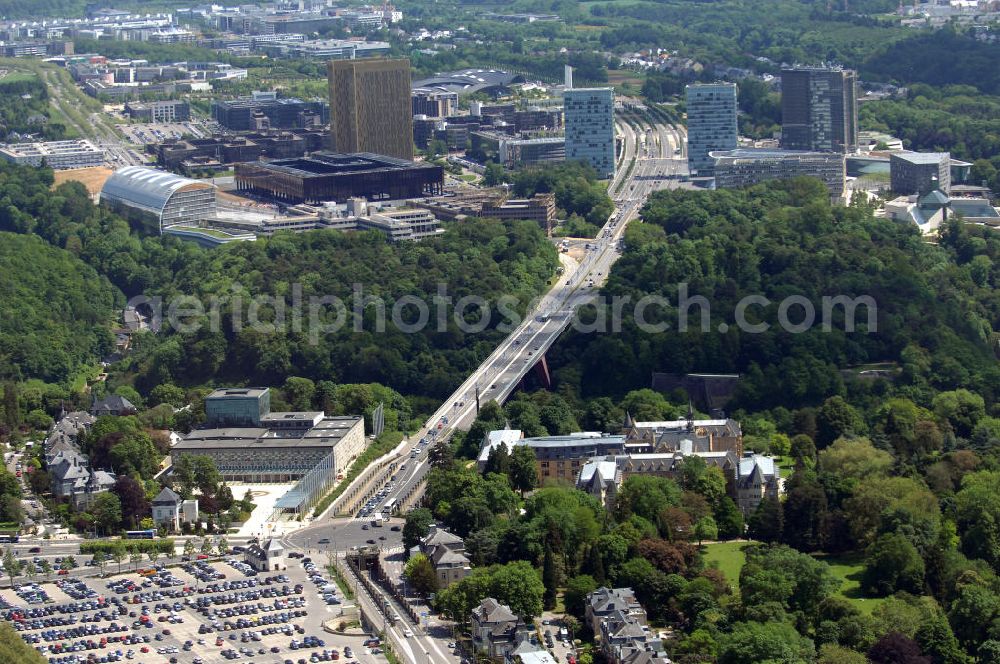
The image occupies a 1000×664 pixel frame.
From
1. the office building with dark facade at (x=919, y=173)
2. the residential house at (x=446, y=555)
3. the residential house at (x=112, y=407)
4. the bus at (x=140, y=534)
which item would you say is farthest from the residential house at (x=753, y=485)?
the office building with dark facade at (x=919, y=173)

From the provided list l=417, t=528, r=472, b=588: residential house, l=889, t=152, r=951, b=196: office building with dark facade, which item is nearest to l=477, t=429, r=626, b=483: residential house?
l=417, t=528, r=472, b=588: residential house

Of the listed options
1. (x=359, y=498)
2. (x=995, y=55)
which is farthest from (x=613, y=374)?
(x=995, y=55)

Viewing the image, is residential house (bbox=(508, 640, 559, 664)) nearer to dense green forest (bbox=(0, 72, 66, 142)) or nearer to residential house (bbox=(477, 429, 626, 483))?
residential house (bbox=(477, 429, 626, 483))

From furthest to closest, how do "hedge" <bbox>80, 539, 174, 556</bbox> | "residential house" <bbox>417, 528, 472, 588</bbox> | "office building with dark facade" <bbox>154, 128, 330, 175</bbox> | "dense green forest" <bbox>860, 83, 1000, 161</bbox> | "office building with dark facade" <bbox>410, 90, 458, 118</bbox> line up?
1. "office building with dark facade" <bbox>410, 90, 458, 118</bbox>
2. "office building with dark facade" <bbox>154, 128, 330, 175</bbox>
3. "dense green forest" <bbox>860, 83, 1000, 161</bbox>
4. "hedge" <bbox>80, 539, 174, 556</bbox>
5. "residential house" <bbox>417, 528, 472, 588</bbox>

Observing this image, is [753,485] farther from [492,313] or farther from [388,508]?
[492,313]

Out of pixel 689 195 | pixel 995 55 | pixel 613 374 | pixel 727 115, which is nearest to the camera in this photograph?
pixel 613 374

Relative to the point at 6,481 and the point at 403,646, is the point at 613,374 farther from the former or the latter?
the point at 403,646
